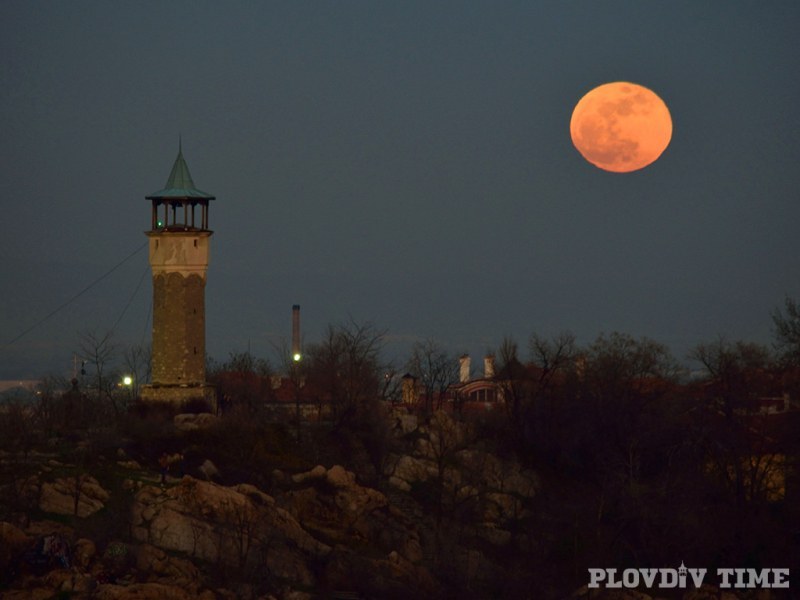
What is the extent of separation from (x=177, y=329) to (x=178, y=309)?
79 centimetres

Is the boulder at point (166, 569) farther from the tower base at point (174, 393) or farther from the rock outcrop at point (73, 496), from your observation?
the tower base at point (174, 393)

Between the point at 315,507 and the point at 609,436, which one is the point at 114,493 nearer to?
the point at 315,507

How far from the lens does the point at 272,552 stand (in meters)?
45.8

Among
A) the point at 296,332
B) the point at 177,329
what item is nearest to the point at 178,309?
the point at 177,329

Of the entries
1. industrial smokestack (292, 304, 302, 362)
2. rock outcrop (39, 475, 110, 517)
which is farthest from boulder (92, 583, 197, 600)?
industrial smokestack (292, 304, 302, 362)

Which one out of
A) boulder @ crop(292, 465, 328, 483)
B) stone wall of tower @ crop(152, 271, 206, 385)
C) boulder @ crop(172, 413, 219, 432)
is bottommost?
boulder @ crop(292, 465, 328, 483)

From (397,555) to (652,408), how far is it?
21.4m

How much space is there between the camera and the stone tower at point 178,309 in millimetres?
59844

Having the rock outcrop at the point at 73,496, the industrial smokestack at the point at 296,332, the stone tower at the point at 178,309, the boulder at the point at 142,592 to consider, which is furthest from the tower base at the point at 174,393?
the industrial smokestack at the point at 296,332

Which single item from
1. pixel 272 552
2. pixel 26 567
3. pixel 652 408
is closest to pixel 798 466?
pixel 652 408

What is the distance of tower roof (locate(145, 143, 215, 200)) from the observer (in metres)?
60.7

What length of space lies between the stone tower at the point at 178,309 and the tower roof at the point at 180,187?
0.05m

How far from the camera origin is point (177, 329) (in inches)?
2357

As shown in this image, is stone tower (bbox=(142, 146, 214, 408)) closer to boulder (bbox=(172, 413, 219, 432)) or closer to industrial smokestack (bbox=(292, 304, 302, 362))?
boulder (bbox=(172, 413, 219, 432))
